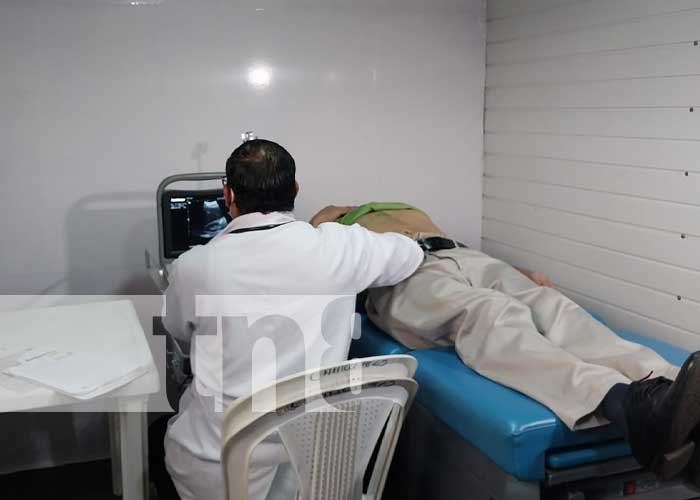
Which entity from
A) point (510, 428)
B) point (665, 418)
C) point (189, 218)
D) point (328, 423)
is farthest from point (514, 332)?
point (189, 218)

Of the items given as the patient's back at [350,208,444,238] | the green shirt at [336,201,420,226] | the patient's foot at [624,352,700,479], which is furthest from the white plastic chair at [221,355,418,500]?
the green shirt at [336,201,420,226]

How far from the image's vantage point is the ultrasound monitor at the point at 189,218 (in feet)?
9.15

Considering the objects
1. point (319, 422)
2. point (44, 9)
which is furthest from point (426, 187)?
point (319, 422)

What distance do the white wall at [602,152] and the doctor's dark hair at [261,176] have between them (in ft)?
4.84

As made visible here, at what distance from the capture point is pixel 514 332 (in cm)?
213

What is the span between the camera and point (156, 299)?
3236 millimetres

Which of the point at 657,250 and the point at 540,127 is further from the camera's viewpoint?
the point at 540,127

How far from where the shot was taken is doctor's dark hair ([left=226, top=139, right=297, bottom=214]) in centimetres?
198

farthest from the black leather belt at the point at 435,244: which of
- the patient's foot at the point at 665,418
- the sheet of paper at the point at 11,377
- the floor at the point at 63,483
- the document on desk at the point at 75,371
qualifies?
the floor at the point at 63,483

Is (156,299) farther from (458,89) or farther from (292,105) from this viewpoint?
(458,89)

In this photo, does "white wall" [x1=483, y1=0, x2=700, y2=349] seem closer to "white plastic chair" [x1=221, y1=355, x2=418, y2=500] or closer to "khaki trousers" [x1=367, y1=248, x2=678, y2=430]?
"khaki trousers" [x1=367, y1=248, x2=678, y2=430]

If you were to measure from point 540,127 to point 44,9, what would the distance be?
219 centimetres

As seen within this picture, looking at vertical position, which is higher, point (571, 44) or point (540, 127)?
point (571, 44)

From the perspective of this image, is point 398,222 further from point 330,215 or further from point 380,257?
point 380,257
